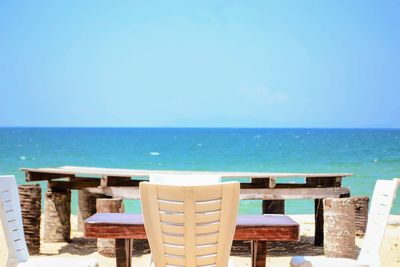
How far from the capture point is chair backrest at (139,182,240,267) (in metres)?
→ 3.73

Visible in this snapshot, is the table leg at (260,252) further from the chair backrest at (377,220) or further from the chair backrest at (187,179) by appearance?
the chair backrest at (377,220)

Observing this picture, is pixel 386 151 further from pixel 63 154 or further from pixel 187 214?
pixel 187 214

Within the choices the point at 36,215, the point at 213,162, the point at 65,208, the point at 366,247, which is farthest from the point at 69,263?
the point at 213,162

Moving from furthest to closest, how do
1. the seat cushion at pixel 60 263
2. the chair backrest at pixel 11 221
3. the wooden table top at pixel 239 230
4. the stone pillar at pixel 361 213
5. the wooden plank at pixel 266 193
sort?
the stone pillar at pixel 361 213, the wooden plank at pixel 266 193, the chair backrest at pixel 11 221, the seat cushion at pixel 60 263, the wooden table top at pixel 239 230

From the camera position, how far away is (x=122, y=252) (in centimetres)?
479

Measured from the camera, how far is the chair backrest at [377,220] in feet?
15.9

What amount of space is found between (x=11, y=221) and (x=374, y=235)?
A: 2759mm

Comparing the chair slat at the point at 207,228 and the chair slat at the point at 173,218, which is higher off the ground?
the chair slat at the point at 173,218

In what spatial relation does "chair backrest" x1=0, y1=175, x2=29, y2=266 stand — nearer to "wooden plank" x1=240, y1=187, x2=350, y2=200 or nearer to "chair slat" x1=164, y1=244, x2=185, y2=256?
"chair slat" x1=164, y1=244, x2=185, y2=256

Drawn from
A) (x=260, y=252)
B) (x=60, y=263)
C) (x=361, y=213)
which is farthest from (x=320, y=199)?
(x=60, y=263)

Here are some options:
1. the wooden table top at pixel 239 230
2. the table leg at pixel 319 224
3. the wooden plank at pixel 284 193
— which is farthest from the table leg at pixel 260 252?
the table leg at pixel 319 224

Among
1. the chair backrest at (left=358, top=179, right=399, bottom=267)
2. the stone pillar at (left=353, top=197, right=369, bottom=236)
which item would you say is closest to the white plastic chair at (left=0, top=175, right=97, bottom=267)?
the chair backrest at (left=358, top=179, right=399, bottom=267)

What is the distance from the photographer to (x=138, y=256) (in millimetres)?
8438

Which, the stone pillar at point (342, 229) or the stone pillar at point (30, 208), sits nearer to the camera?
the stone pillar at point (342, 229)
